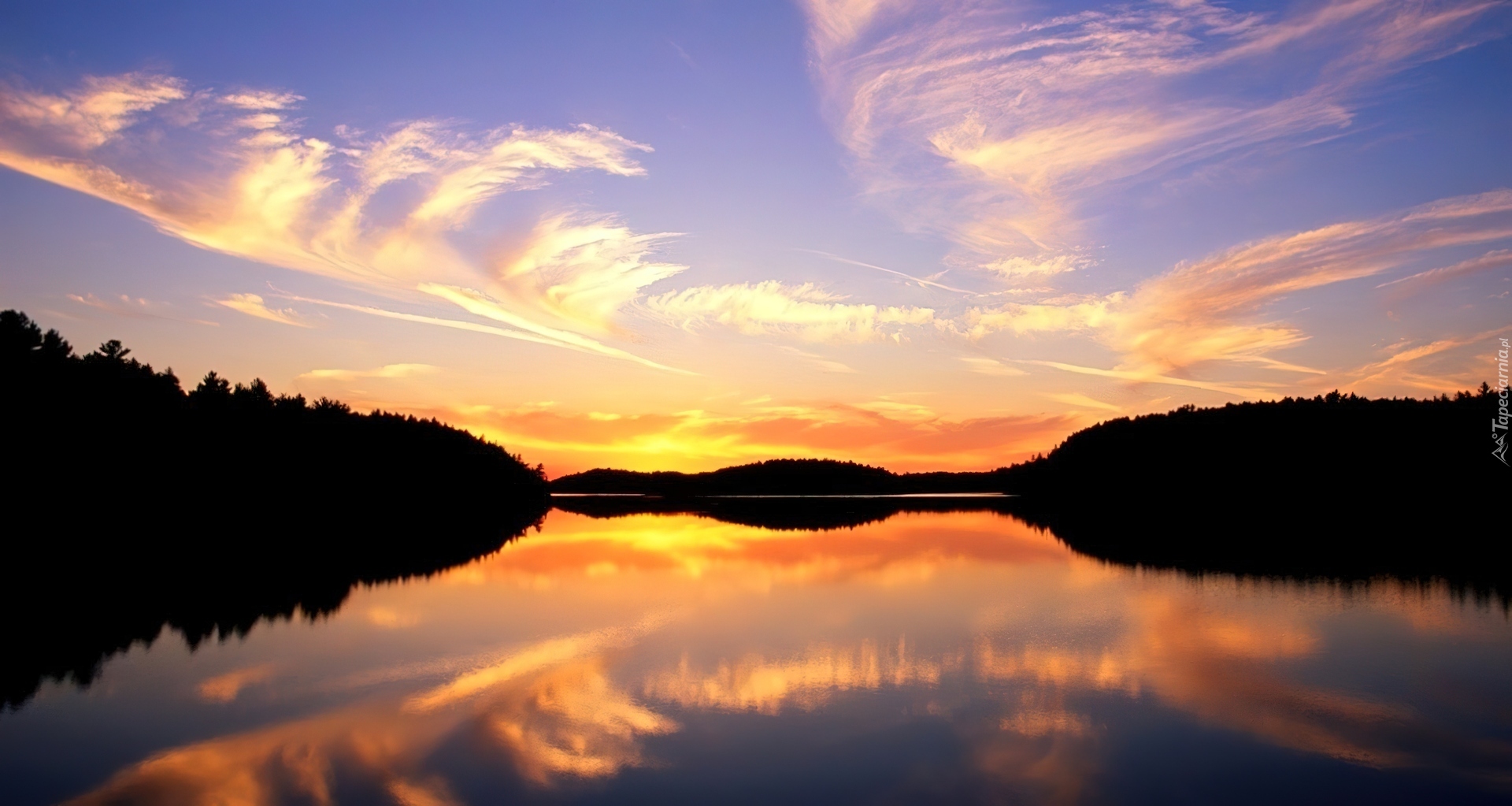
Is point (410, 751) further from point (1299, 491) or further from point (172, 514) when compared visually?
point (1299, 491)

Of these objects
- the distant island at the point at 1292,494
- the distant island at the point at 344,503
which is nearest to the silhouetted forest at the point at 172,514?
the distant island at the point at 344,503

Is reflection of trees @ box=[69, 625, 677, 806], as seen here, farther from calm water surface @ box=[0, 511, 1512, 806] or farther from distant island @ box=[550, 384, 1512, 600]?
distant island @ box=[550, 384, 1512, 600]

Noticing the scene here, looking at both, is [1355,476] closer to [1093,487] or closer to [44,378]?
[1093,487]

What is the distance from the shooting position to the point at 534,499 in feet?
474

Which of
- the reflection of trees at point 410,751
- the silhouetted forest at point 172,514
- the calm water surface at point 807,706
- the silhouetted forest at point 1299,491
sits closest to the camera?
the reflection of trees at point 410,751

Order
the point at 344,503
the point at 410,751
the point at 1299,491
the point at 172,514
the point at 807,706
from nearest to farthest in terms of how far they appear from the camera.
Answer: the point at 410,751, the point at 807,706, the point at 172,514, the point at 344,503, the point at 1299,491

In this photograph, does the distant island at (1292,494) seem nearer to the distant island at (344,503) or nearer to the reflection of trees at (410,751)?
the distant island at (344,503)

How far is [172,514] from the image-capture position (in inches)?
2137

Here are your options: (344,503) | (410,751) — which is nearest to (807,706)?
(410,751)

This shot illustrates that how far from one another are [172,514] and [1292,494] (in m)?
98.5

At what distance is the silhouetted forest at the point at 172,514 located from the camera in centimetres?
2155

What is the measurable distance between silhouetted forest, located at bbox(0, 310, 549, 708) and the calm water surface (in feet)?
11.6

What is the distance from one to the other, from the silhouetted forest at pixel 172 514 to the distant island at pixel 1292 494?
28254 mm

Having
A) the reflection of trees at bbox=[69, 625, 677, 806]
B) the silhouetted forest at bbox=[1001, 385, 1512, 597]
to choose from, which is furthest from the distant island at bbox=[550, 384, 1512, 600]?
the reflection of trees at bbox=[69, 625, 677, 806]
